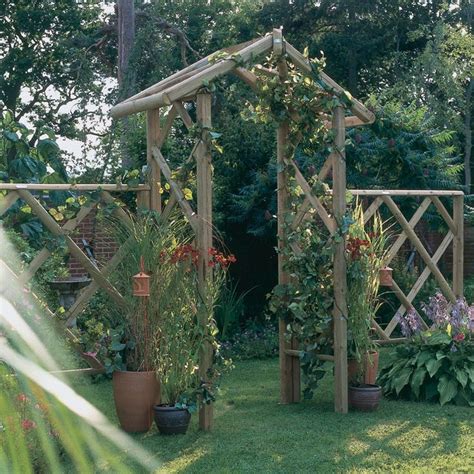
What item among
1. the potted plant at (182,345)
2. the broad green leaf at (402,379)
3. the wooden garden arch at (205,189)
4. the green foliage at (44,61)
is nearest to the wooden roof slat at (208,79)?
the wooden garden arch at (205,189)

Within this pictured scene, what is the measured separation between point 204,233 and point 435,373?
2.09m

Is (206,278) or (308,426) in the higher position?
(206,278)

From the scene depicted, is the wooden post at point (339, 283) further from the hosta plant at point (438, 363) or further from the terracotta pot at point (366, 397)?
the hosta plant at point (438, 363)

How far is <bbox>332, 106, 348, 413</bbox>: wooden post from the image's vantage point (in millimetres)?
5797

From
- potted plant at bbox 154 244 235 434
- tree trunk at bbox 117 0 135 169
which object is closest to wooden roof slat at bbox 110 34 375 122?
potted plant at bbox 154 244 235 434

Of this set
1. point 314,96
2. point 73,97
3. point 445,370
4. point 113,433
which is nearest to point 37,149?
point 314,96

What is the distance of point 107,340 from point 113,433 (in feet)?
15.2

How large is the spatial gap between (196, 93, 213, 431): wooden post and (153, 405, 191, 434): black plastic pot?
0.56 ft

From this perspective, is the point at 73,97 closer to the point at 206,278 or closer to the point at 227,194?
the point at 227,194

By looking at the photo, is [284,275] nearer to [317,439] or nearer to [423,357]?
[423,357]

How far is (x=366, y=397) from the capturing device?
579 centimetres

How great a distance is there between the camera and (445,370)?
6.07 metres

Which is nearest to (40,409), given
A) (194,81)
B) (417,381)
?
(194,81)

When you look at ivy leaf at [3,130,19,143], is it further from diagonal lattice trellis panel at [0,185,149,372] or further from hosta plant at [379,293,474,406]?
hosta plant at [379,293,474,406]
